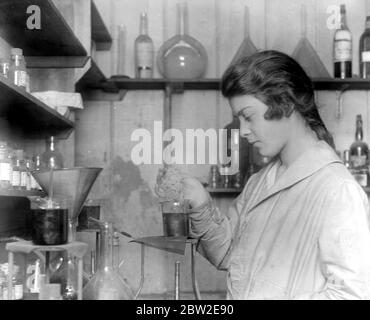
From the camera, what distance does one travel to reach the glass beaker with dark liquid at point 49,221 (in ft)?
2.73

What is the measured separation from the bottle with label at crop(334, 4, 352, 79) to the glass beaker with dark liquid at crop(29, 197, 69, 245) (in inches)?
58.9

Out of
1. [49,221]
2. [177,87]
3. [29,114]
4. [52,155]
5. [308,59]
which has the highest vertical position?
[308,59]

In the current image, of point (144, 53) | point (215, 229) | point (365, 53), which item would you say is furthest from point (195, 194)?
point (365, 53)

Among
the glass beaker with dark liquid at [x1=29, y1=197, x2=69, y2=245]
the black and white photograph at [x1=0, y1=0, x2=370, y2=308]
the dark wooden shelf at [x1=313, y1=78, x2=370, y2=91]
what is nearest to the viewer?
the glass beaker with dark liquid at [x1=29, y1=197, x2=69, y2=245]

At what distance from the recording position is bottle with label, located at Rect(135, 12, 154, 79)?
2127 millimetres

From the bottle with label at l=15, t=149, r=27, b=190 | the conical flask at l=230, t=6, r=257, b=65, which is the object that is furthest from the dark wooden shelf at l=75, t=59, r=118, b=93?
the bottle with label at l=15, t=149, r=27, b=190

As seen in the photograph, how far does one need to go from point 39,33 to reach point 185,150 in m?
0.87

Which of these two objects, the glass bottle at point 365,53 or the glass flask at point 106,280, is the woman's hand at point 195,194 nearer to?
the glass flask at point 106,280

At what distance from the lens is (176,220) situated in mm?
1372

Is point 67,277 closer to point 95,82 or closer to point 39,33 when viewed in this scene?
point 39,33

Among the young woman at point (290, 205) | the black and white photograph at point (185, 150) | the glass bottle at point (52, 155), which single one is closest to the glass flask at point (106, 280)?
the black and white photograph at point (185, 150)

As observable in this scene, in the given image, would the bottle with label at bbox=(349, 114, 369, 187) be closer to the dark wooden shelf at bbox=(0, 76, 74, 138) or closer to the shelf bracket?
the shelf bracket

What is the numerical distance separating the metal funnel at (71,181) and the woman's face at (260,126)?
1.03ft
